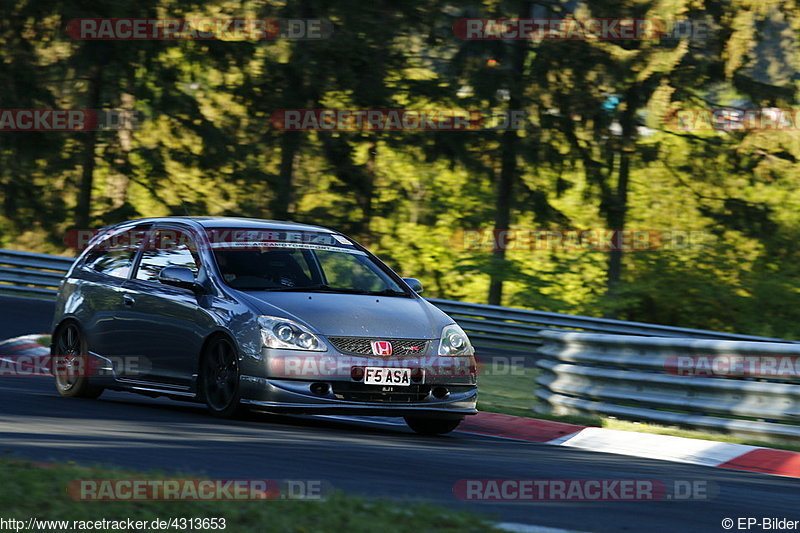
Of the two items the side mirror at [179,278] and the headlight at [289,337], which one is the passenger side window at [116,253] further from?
the headlight at [289,337]

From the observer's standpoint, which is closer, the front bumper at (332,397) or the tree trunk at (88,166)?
the front bumper at (332,397)

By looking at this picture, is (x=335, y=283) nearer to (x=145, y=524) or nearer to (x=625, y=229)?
(x=145, y=524)

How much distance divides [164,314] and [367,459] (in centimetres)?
334

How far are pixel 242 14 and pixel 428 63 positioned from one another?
460 cm

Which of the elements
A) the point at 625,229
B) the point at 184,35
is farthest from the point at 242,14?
the point at 625,229

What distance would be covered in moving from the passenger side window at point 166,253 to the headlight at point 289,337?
1421 mm

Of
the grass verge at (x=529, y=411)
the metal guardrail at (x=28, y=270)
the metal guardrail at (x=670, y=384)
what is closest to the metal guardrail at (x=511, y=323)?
the grass verge at (x=529, y=411)

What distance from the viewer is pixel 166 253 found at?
11328 millimetres

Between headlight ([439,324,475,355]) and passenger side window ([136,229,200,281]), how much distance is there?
217 centimetres

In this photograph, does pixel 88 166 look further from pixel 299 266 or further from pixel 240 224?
pixel 299 266

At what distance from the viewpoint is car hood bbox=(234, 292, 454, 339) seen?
9.77 meters

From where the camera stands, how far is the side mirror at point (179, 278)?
34.5 feet

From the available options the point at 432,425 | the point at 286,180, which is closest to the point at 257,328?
the point at 432,425

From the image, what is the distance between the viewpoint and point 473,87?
3083 centimetres
